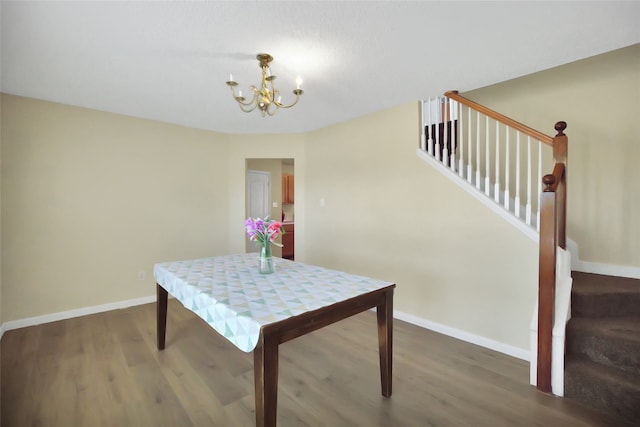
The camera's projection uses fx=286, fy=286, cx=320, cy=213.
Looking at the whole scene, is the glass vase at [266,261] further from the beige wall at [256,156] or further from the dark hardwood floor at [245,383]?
the beige wall at [256,156]

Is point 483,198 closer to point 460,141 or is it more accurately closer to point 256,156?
point 460,141

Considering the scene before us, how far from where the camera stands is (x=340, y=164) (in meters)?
3.77

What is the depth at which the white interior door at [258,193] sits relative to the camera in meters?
6.05

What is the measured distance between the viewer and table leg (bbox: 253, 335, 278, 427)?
121cm

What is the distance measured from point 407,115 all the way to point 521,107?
3.76 feet

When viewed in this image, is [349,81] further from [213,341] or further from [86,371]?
[86,371]

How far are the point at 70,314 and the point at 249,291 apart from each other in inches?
109

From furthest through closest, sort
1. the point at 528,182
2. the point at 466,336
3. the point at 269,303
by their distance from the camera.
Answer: the point at 466,336, the point at 528,182, the point at 269,303

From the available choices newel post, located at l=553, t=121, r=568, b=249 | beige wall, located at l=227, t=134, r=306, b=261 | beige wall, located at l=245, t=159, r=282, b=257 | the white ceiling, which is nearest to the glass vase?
the white ceiling

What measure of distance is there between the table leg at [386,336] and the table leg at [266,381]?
0.76 metres

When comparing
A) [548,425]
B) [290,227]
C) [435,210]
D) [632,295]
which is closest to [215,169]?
[290,227]

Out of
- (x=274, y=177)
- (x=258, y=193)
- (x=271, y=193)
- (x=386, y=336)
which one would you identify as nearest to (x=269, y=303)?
(x=386, y=336)

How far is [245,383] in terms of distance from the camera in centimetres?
198

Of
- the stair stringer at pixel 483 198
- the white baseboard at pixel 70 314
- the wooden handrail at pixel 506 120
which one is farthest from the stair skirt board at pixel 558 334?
the white baseboard at pixel 70 314
